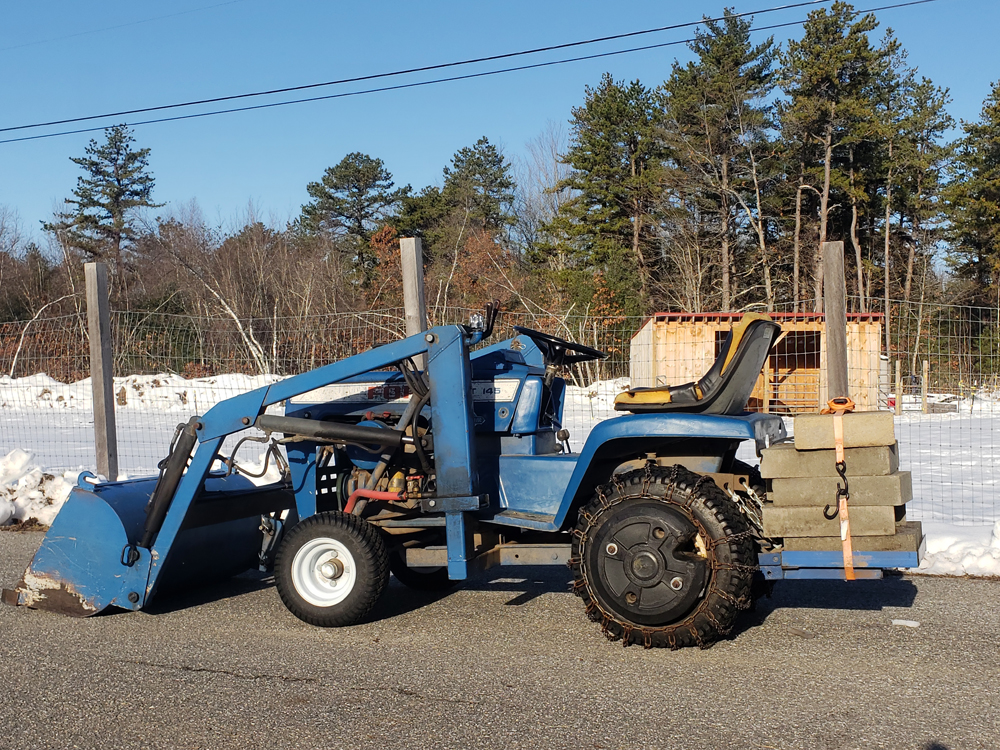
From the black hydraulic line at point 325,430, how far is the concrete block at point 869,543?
7.00ft

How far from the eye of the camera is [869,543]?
4.34 meters

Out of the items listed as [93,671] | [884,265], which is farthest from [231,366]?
[884,265]

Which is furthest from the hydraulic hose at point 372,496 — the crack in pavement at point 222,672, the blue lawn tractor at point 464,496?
the crack in pavement at point 222,672

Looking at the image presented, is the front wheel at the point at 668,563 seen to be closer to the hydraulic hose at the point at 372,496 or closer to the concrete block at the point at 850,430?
the concrete block at the point at 850,430

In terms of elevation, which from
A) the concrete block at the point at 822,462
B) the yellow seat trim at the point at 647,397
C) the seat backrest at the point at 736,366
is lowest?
the concrete block at the point at 822,462

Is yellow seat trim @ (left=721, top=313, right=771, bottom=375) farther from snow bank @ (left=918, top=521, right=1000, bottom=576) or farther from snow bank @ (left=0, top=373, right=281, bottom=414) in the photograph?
snow bank @ (left=0, top=373, right=281, bottom=414)

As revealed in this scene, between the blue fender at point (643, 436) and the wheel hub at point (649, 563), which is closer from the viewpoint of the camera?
the wheel hub at point (649, 563)

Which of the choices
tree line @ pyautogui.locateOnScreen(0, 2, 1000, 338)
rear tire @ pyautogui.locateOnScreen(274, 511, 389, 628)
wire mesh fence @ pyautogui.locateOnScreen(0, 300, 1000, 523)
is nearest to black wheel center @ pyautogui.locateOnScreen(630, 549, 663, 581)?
rear tire @ pyautogui.locateOnScreen(274, 511, 389, 628)

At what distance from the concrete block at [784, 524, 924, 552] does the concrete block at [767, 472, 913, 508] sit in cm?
12

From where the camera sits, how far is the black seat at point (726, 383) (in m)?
4.83

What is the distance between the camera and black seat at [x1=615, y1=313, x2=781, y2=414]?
483cm

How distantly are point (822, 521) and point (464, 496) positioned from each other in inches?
70.8

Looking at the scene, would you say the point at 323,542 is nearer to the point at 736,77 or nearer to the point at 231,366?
the point at 231,366

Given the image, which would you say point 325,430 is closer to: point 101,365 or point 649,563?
point 649,563
